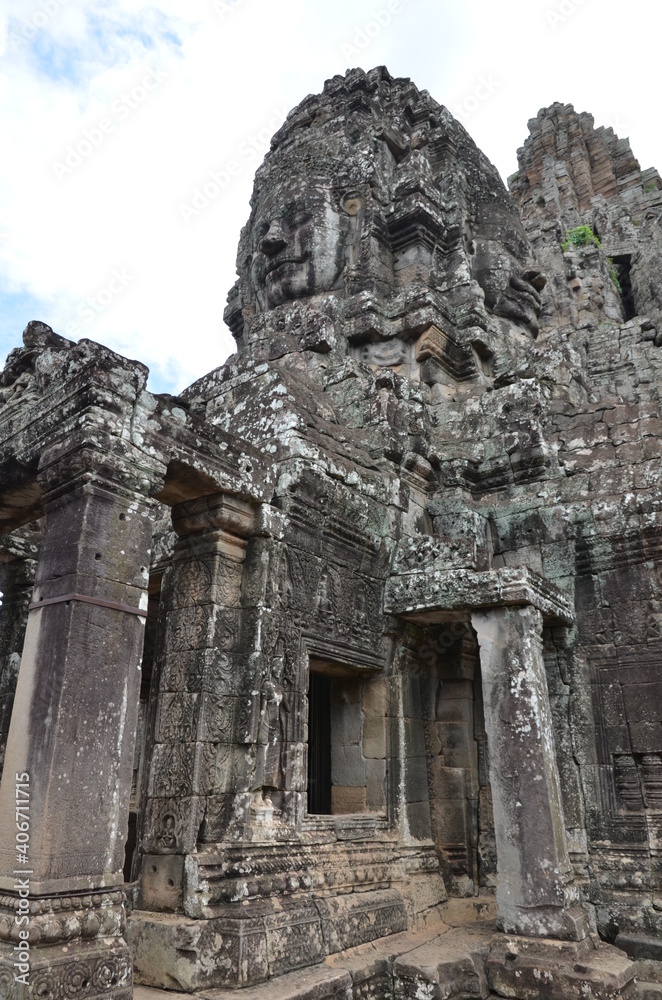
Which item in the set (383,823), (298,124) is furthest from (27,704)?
(298,124)

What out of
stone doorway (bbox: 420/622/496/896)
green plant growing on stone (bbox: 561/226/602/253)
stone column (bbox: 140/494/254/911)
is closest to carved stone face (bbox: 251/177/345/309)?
stone doorway (bbox: 420/622/496/896)

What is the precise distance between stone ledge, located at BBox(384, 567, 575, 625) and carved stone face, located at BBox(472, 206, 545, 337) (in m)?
6.21

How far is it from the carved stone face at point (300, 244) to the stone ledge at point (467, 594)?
585cm

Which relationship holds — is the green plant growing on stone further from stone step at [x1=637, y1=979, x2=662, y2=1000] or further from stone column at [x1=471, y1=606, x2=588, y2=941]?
stone step at [x1=637, y1=979, x2=662, y2=1000]

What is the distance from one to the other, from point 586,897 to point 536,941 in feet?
4.20

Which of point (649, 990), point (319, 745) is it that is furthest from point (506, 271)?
point (649, 990)

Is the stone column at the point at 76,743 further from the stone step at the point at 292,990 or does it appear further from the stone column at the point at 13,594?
the stone column at the point at 13,594

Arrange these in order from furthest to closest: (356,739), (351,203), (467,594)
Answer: (351,203)
(356,739)
(467,594)

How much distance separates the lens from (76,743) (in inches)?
159

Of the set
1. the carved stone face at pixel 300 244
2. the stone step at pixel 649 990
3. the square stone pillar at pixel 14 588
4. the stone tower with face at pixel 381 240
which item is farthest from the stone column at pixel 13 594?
the stone step at pixel 649 990

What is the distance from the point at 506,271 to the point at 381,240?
7.28 feet

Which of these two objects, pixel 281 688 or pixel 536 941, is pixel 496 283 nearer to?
pixel 281 688

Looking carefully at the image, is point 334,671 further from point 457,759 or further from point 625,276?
point 625,276

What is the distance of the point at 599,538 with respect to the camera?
24.2 feet
